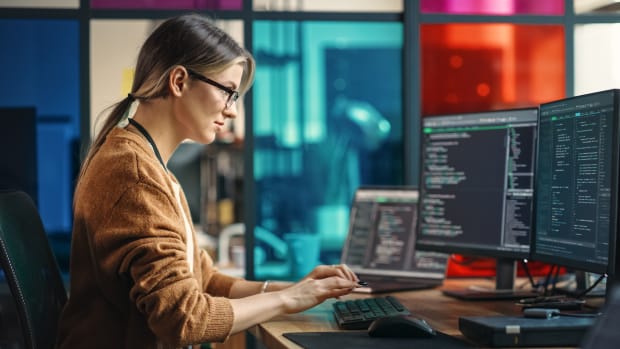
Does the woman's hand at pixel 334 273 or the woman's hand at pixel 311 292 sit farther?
the woman's hand at pixel 334 273

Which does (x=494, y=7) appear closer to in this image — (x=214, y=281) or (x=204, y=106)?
(x=214, y=281)

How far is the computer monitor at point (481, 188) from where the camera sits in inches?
90.1

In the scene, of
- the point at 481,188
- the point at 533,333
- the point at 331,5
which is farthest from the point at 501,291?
the point at 331,5

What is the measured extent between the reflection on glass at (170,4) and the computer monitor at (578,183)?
2.21 meters

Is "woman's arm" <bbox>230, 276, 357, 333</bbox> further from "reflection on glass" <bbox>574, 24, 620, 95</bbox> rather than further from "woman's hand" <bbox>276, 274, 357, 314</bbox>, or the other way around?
"reflection on glass" <bbox>574, 24, 620, 95</bbox>

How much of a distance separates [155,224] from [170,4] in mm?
2564

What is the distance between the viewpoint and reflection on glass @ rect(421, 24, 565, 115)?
163 inches

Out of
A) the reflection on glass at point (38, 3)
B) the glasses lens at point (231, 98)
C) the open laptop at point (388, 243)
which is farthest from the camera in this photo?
the reflection on glass at point (38, 3)

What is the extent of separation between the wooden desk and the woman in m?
0.07

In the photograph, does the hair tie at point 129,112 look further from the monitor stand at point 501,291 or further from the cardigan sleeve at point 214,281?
the monitor stand at point 501,291

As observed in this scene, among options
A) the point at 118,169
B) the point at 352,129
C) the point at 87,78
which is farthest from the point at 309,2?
the point at 118,169

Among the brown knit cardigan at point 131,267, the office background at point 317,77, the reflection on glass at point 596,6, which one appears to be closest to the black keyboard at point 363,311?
the brown knit cardigan at point 131,267

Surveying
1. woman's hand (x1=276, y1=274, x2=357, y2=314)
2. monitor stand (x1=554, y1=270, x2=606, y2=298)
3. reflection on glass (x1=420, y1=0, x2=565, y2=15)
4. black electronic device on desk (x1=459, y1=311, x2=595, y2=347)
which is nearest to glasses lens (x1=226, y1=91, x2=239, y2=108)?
woman's hand (x1=276, y1=274, x2=357, y2=314)

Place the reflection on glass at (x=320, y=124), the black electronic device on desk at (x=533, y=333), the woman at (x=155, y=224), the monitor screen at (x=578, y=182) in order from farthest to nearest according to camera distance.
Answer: the reflection on glass at (x=320, y=124), the monitor screen at (x=578, y=182), the woman at (x=155, y=224), the black electronic device on desk at (x=533, y=333)
